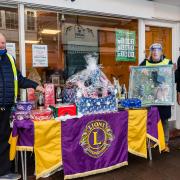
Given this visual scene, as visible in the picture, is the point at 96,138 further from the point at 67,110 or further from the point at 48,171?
the point at 48,171

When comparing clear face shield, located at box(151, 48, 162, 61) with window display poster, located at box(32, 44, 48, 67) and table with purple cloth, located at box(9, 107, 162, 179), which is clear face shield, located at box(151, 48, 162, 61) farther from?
window display poster, located at box(32, 44, 48, 67)

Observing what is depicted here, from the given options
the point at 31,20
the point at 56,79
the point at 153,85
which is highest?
the point at 31,20

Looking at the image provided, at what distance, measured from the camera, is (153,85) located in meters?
4.79

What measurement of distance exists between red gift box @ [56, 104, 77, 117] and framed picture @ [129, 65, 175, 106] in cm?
132

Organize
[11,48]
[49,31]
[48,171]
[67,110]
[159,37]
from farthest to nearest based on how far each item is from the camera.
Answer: [159,37] → [49,31] → [11,48] → [67,110] → [48,171]

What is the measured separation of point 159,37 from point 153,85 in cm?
173

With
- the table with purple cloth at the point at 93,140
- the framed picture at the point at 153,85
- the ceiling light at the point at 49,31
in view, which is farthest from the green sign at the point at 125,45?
the table with purple cloth at the point at 93,140

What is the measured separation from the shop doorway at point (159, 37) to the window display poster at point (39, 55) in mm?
2096

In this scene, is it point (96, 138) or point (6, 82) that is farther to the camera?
point (96, 138)

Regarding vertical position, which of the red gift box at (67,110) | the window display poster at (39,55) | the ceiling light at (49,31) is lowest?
the red gift box at (67,110)

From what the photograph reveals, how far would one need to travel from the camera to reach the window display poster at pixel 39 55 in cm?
476

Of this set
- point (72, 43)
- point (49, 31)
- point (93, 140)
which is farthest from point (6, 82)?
point (72, 43)

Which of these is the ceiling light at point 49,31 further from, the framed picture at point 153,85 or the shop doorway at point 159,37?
the shop doorway at point 159,37

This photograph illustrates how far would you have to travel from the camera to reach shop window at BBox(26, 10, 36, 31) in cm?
468
